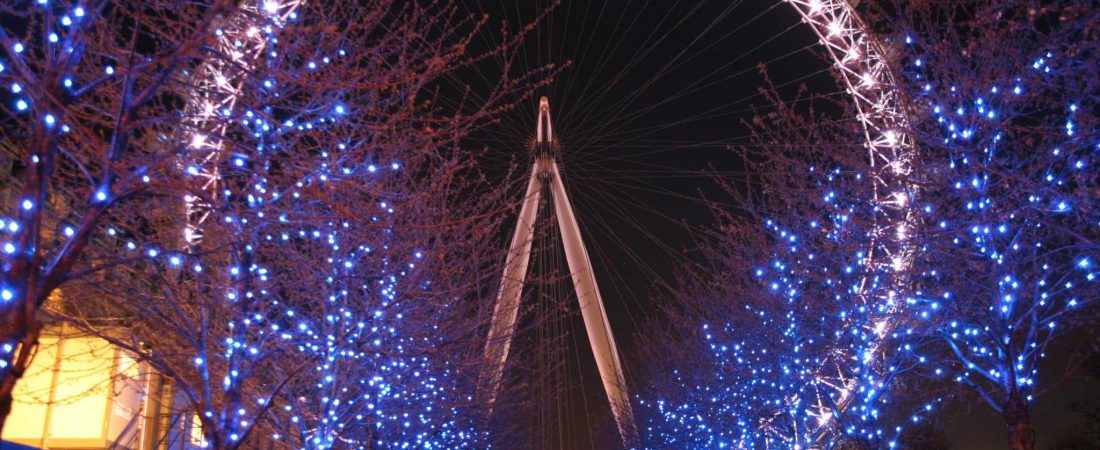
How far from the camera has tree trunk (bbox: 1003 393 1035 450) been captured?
12.1 m

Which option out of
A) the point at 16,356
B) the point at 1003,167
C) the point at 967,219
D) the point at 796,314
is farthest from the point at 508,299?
the point at 16,356

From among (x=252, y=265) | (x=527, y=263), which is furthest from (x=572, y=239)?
(x=252, y=265)

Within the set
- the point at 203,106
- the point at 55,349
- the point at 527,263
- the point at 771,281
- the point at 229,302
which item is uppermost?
the point at 527,263

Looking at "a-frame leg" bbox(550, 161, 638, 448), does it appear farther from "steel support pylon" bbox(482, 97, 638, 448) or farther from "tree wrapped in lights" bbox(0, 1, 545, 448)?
"tree wrapped in lights" bbox(0, 1, 545, 448)

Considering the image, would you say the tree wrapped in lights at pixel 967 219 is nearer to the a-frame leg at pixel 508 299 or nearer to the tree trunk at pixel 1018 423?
the tree trunk at pixel 1018 423

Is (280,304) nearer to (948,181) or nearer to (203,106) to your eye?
(203,106)

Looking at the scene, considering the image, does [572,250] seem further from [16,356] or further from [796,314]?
[16,356]

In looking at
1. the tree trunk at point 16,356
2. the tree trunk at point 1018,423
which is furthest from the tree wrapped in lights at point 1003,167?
the tree trunk at point 16,356

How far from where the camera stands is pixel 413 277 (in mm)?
13266

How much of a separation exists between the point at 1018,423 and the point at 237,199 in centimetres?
1035

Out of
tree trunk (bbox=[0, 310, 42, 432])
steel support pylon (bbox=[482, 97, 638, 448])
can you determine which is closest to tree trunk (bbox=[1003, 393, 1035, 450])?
tree trunk (bbox=[0, 310, 42, 432])

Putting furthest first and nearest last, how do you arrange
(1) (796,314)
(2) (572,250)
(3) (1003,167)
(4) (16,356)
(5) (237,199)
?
(2) (572,250) → (1) (796,314) → (3) (1003,167) → (5) (237,199) → (4) (16,356)

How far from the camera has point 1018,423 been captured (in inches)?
481

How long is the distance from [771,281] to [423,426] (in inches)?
352
